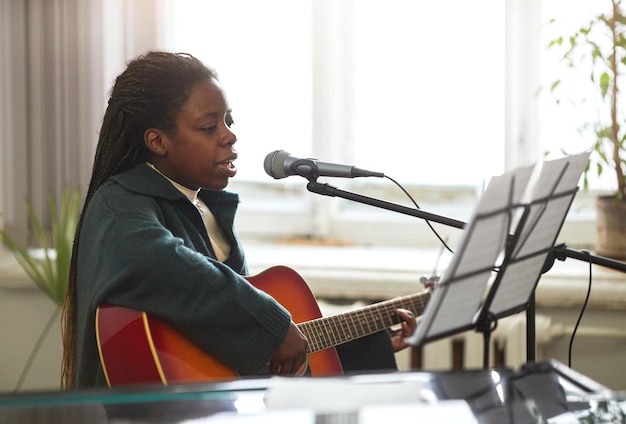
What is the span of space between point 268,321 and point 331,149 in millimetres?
1384

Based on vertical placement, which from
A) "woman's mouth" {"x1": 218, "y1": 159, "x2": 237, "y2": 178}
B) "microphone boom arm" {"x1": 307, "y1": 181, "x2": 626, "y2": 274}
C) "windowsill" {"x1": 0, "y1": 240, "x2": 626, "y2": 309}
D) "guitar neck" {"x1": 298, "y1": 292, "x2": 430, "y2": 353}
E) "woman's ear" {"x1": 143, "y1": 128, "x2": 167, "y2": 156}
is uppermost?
"woman's ear" {"x1": 143, "y1": 128, "x2": 167, "y2": 156}

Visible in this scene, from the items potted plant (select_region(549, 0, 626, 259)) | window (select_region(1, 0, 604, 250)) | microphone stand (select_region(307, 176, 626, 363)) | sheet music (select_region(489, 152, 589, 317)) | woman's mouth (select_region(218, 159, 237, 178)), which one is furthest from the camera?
window (select_region(1, 0, 604, 250))

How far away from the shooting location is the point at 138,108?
183 cm

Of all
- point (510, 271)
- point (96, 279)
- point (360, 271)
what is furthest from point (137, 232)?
point (360, 271)

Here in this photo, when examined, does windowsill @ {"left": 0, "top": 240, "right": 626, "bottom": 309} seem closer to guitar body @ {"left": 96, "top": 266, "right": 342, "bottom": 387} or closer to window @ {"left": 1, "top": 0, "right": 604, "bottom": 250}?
window @ {"left": 1, "top": 0, "right": 604, "bottom": 250}

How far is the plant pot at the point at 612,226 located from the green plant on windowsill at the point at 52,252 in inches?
62.1

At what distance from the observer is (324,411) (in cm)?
105

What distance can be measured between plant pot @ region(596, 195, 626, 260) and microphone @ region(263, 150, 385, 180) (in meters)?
1.17

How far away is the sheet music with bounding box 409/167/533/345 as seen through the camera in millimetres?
1234

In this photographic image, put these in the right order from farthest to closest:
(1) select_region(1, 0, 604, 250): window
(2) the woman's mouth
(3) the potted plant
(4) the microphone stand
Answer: (1) select_region(1, 0, 604, 250): window < (3) the potted plant < (2) the woman's mouth < (4) the microphone stand

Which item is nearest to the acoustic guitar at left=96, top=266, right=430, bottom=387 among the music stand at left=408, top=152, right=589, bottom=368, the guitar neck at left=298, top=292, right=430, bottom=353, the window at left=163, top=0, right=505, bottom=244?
the guitar neck at left=298, top=292, right=430, bottom=353

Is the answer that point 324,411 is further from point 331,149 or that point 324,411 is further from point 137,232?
point 331,149

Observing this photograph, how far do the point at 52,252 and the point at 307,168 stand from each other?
61.0 inches

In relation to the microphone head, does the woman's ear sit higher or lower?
higher
